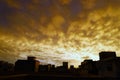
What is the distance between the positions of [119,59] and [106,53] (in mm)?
6202

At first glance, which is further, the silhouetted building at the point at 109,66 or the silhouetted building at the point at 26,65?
the silhouetted building at the point at 26,65

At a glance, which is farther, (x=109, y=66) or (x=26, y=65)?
(x=26, y=65)

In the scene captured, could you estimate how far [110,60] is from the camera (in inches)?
1171

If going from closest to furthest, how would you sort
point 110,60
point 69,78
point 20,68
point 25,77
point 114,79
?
point 25,77
point 69,78
point 114,79
point 110,60
point 20,68

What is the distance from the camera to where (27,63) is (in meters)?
40.2

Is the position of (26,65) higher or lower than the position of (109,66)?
higher

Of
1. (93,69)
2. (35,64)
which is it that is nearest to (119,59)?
(93,69)

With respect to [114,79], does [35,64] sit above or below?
above

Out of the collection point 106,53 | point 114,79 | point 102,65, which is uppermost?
point 106,53

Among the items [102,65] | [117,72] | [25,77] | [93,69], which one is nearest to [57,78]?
[25,77]

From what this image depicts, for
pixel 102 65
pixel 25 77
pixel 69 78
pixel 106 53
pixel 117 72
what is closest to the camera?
pixel 25 77

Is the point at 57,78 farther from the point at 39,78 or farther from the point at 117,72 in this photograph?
the point at 117,72

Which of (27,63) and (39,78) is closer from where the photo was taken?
(39,78)

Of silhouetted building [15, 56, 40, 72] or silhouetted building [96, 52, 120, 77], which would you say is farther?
silhouetted building [15, 56, 40, 72]
